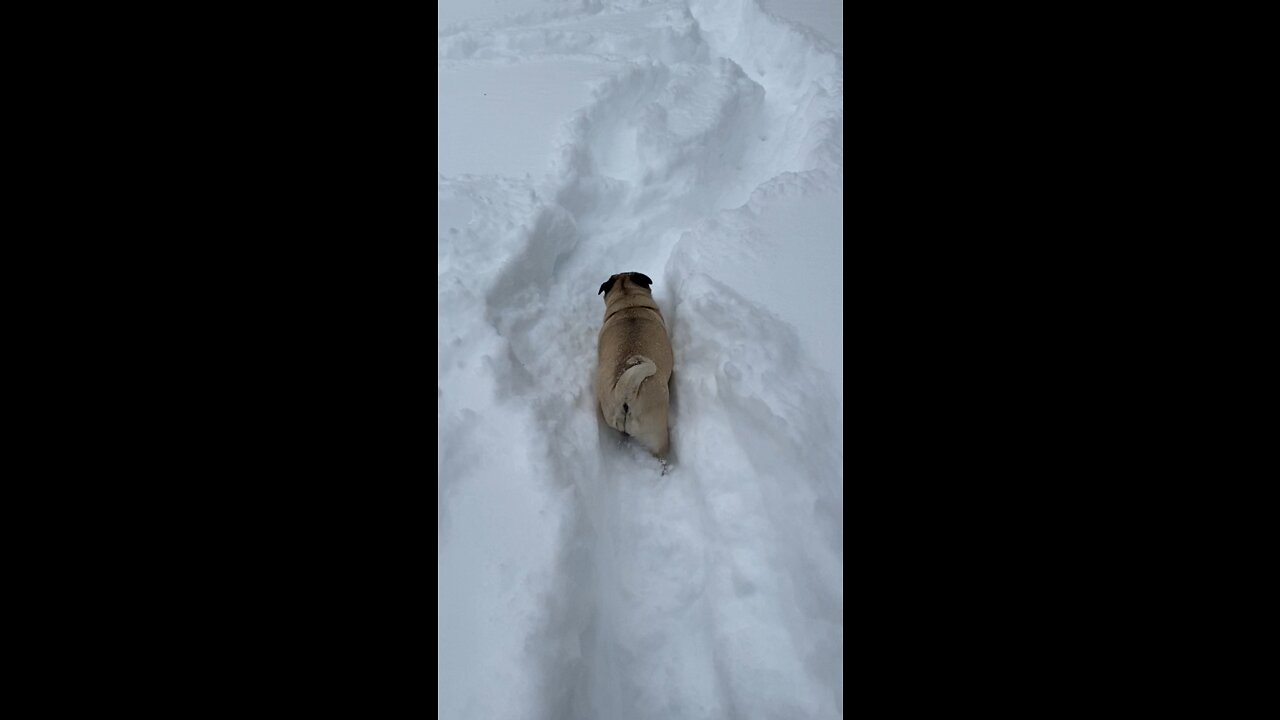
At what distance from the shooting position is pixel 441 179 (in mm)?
3434

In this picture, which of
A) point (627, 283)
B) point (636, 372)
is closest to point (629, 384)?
point (636, 372)

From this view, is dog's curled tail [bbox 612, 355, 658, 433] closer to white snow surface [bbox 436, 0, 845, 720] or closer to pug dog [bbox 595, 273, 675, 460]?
pug dog [bbox 595, 273, 675, 460]

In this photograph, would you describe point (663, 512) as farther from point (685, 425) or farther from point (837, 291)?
point (837, 291)

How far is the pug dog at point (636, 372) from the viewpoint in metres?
2.37

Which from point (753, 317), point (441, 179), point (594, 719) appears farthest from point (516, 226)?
point (594, 719)

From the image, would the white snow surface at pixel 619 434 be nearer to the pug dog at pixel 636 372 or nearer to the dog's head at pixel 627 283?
the pug dog at pixel 636 372

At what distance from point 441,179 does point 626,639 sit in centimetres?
263

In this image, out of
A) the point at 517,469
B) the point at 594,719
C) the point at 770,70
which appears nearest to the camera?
the point at 594,719

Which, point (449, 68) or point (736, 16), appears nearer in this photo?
point (449, 68)

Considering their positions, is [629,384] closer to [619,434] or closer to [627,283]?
[619,434]

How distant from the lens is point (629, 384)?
2.35 meters

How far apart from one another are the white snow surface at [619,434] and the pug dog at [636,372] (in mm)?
116

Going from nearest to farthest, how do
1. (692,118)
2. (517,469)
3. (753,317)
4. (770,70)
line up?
(517,469) → (753,317) → (692,118) → (770,70)

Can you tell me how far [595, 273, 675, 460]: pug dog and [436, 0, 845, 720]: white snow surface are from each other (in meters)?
0.12
